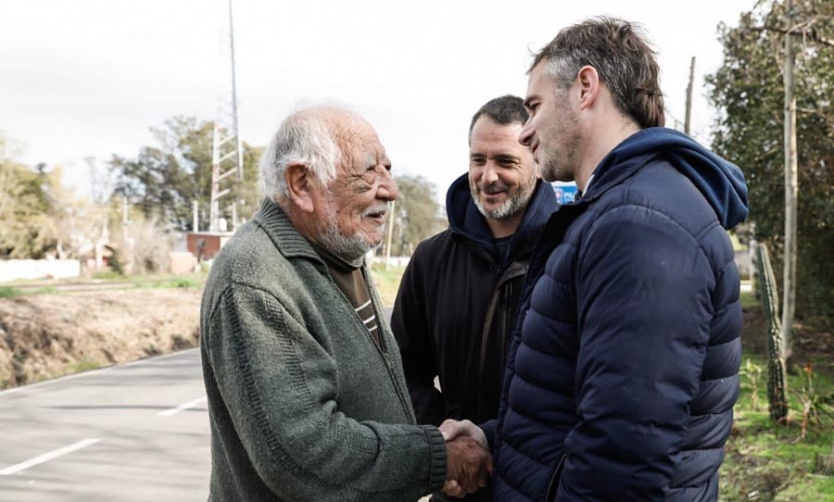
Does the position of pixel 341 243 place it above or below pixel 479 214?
below

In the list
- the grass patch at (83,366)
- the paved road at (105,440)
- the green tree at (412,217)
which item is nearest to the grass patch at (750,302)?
the grass patch at (83,366)

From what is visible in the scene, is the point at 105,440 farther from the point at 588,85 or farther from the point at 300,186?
the point at 588,85

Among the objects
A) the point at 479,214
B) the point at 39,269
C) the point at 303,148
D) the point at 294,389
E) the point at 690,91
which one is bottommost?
the point at 39,269

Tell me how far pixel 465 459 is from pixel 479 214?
4.09 ft

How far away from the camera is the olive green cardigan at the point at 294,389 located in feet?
6.52

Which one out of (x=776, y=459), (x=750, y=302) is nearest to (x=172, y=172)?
(x=750, y=302)

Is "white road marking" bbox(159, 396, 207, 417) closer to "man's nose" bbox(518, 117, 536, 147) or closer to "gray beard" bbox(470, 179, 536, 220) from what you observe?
"gray beard" bbox(470, 179, 536, 220)

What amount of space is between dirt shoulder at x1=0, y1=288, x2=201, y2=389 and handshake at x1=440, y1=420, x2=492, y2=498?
1148 cm

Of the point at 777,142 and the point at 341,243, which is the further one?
the point at 777,142

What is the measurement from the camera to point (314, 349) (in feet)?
6.86

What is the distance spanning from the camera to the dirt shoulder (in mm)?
13359

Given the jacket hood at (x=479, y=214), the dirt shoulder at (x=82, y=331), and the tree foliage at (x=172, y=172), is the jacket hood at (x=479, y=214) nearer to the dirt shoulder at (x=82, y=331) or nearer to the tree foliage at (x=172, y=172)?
the dirt shoulder at (x=82, y=331)

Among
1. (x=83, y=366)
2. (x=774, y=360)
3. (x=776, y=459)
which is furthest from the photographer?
(x=83, y=366)

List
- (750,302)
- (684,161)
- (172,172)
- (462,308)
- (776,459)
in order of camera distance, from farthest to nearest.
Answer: (172,172), (750,302), (776,459), (462,308), (684,161)
